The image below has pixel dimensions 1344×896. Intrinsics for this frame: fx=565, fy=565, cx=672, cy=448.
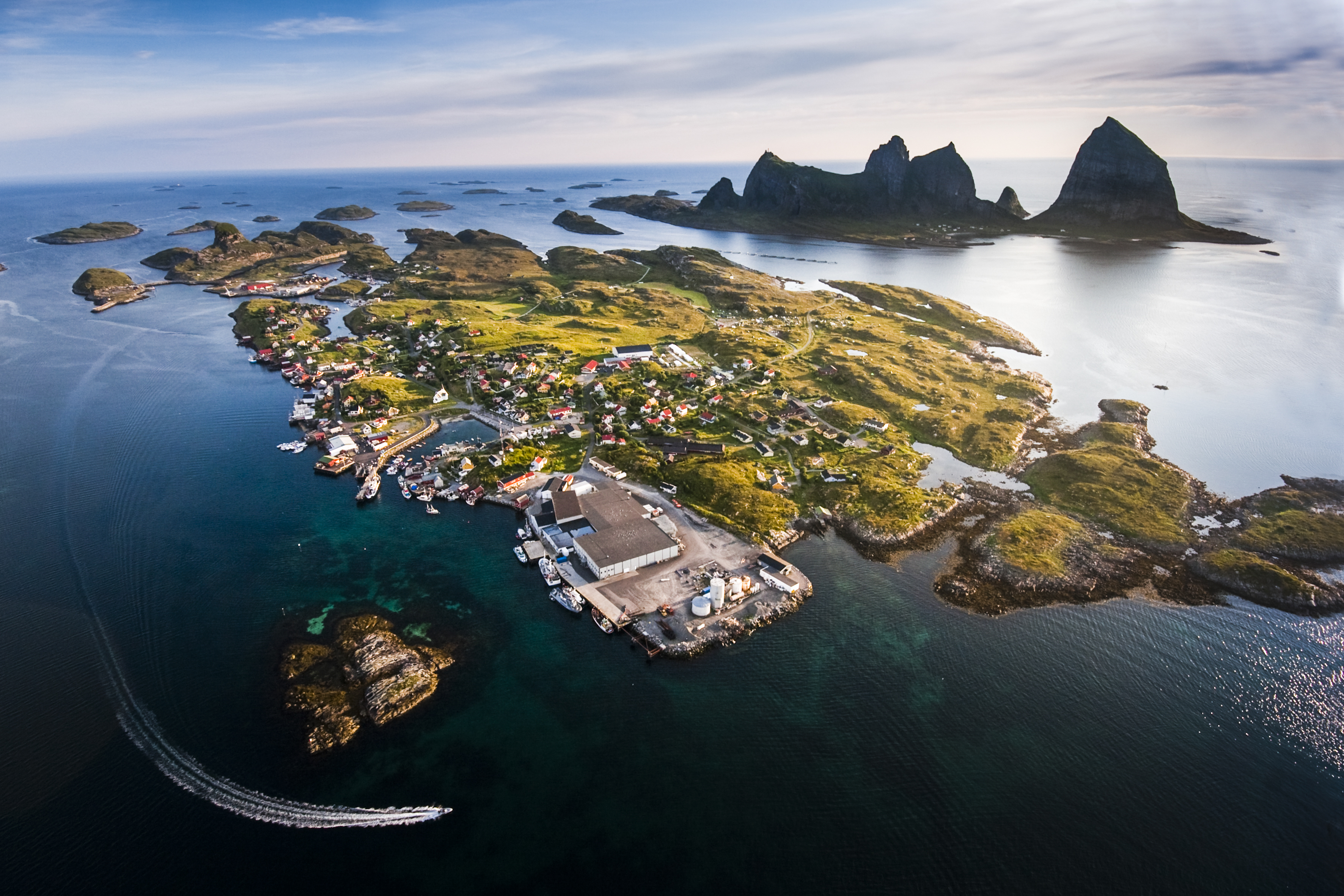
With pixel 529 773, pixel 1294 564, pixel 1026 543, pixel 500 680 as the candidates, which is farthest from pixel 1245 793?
pixel 500 680

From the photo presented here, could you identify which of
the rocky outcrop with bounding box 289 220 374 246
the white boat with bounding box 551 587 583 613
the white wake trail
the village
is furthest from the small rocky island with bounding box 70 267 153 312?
the white boat with bounding box 551 587 583 613

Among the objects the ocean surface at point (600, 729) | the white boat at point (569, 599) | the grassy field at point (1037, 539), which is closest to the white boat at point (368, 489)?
the ocean surface at point (600, 729)

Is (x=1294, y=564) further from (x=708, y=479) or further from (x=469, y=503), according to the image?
(x=469, y=503)

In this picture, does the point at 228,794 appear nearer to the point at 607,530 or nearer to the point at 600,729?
the point at 600,729

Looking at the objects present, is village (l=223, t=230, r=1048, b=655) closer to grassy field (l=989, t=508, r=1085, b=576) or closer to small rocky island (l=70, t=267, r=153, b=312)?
grassy field (l=989, t=508, r=1085, b=576)

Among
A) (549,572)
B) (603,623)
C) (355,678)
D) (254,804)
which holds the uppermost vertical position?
(549,572)

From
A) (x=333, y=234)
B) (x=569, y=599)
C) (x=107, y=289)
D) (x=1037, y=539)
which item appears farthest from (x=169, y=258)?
(x=1037, y=539)

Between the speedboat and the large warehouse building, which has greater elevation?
the large warehouse building
